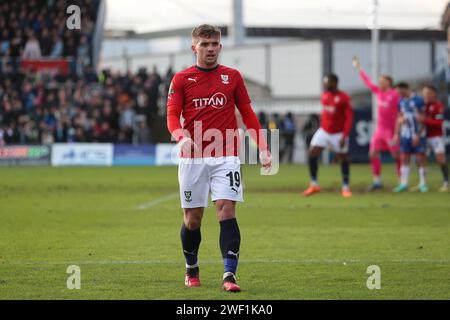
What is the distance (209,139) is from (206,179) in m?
0.35

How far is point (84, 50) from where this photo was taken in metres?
41.6

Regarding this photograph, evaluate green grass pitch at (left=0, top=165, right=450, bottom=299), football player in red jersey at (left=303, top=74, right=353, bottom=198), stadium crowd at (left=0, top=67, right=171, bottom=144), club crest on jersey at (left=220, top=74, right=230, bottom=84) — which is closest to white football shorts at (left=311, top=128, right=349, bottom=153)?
football player in red jersey at (left=303, top=74, right=353, bottom=198)

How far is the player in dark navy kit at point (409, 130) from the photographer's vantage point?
20.7 m

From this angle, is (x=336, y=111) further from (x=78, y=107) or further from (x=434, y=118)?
(x=78, y=107)

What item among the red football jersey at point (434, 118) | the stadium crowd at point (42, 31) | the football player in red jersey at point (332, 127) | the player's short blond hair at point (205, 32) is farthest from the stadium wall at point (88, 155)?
the player's short blond hair at point (205, 32)

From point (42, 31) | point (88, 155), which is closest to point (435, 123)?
point (88, 155)

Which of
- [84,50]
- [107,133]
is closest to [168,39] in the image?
[84,50]

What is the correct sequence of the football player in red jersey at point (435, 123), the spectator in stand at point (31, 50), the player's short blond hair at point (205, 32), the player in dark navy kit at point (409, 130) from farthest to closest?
the spectator in stand at point (31, 50) < the football player in red jersey at point (435, 123) < the player in dark navy kit at point (409, 130) < the player's short blond hair at point (205, 32)

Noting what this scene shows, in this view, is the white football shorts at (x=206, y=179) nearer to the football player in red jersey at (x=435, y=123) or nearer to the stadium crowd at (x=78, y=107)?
the football player in red jersey at (x=435, y=123)

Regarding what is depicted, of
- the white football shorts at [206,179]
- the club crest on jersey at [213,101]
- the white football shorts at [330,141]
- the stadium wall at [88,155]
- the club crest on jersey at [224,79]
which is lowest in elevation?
the stadium wall at [88,155]

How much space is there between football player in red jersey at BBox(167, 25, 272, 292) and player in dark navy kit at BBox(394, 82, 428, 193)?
12482 millimetres

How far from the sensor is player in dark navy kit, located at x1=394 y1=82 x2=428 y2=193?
67.9 feet

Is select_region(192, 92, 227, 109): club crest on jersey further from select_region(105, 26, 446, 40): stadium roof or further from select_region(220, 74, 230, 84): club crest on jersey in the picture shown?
select_region(105, 26, 446, 40): stadium roof

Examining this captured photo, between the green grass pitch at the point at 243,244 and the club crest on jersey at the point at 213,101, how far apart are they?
5.05 feet
